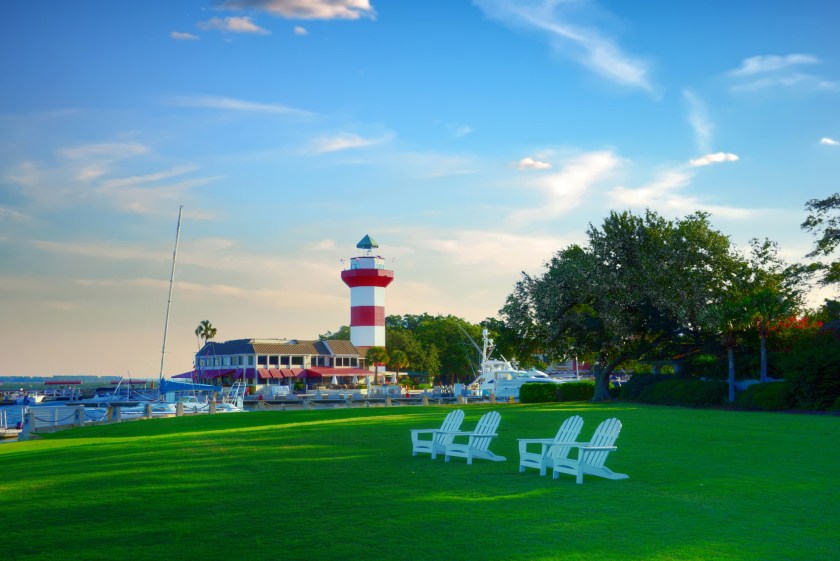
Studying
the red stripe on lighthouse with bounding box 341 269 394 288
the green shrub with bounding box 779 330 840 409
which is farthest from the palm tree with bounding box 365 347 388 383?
the green shrub with bounding box 779 330 840 409

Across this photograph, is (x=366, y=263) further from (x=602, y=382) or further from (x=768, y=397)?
(x=768, y=397)

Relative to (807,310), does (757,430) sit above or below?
below

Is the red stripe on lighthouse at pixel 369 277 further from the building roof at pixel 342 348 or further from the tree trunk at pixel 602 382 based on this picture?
the tree trunk at pixel 602 382


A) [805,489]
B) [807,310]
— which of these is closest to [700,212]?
[807,310]

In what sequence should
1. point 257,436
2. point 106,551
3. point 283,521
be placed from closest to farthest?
point 106,551
point 283,521
point 257,436

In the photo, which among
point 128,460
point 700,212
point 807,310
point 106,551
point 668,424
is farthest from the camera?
point 700,212

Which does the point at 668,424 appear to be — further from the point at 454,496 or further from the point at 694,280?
the point at 694,280

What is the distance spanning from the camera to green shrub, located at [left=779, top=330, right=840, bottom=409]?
32281 mm

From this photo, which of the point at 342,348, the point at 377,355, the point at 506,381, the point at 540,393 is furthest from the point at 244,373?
the point at 540,393

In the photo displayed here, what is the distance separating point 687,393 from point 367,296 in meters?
51.3

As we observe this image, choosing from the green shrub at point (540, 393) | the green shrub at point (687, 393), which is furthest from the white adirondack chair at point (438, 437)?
the green shrub at point (540, 393)

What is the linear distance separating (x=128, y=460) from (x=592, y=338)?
113ft

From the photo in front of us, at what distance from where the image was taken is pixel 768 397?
114 ft

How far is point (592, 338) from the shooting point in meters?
47.2
